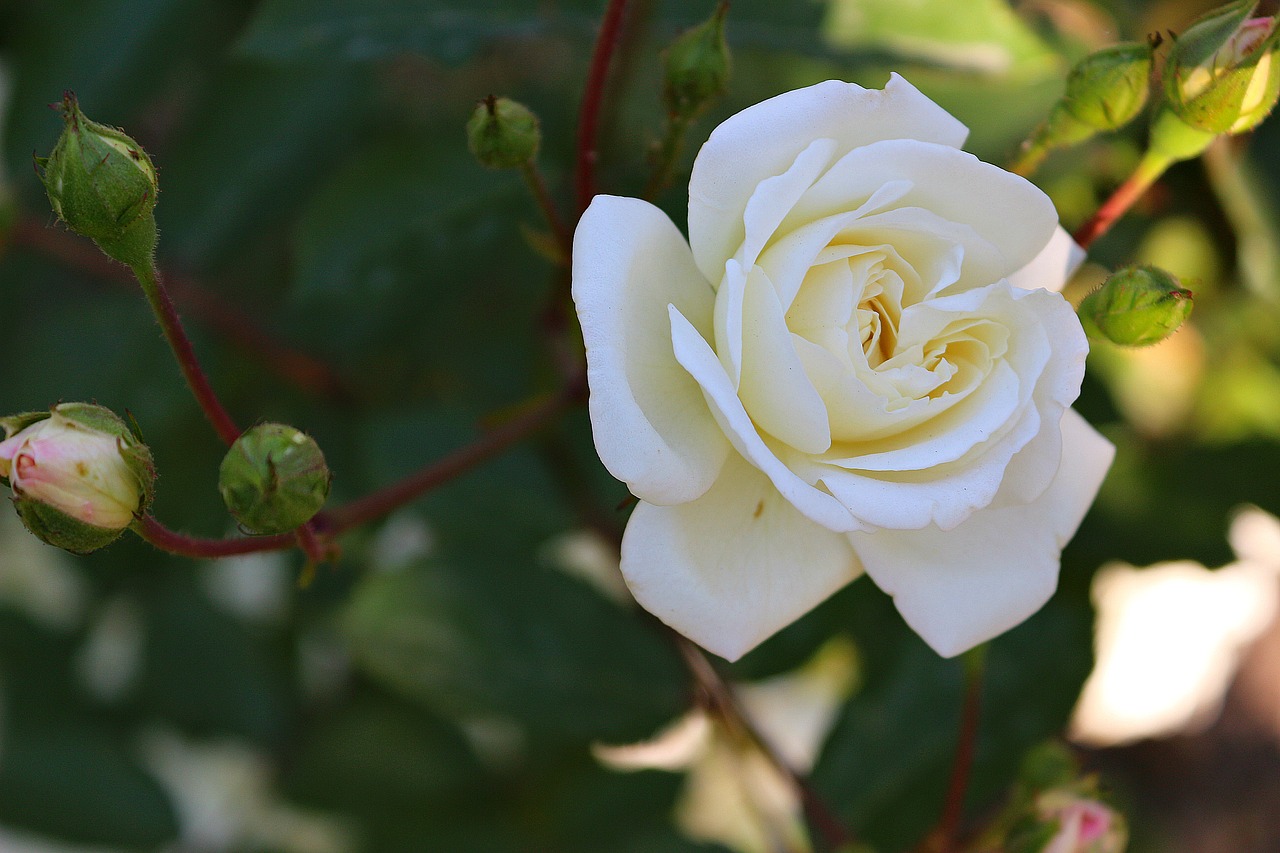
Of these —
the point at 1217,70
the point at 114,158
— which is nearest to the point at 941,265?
the point at 1217,70

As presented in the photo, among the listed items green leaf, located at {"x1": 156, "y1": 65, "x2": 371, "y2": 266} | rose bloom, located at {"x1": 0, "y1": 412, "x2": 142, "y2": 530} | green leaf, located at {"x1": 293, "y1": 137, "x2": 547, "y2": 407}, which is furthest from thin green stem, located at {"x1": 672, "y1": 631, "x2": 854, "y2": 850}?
green leaf, located at {"x1": 156, "y1": 65, "x2": 371, "y2": 266}

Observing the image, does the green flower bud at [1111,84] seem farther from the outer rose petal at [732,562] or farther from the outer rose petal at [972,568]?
the outer rose petal at [732,562]

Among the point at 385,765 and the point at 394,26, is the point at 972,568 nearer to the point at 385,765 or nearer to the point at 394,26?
the point at 394,26

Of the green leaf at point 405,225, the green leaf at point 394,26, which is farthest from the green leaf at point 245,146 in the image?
the green leaf at point 394,26

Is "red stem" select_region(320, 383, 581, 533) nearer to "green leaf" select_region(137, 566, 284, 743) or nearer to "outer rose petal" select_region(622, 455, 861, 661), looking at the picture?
"outer rose petal" select_region(622, 455, 861, 661)

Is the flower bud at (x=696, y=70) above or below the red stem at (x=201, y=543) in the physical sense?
above

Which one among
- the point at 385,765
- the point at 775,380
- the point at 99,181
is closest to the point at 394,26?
the point at 99,181
